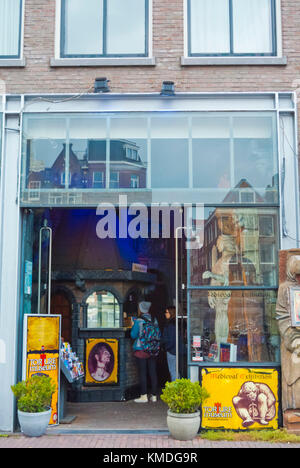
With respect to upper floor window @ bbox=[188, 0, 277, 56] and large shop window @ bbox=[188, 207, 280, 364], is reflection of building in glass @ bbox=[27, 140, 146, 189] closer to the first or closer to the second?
large shop window @ bbox=[188, 207, 280, 364]

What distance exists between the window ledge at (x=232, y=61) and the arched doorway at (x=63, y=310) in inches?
215

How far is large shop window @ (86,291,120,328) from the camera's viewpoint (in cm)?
1222

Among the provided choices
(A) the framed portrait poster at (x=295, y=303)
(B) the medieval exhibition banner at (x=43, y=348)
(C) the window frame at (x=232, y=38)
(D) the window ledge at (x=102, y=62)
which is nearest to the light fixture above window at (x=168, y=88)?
(D) the window ledge at (x=102, y=62)

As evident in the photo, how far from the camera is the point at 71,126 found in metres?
9.94

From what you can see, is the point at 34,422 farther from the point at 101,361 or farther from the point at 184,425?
the point at 101,361

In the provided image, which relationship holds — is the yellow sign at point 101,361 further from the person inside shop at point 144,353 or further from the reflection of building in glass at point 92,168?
the reflection of building in glass at point 92,168

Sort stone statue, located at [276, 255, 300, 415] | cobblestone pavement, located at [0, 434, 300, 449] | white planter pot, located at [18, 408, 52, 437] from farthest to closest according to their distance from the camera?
1. stone statue, located at [276, 255, 300, 415]
2. white planter pot, located at [18, 408, 52, 437]
3. cobblestone pavement, located at [0, 434, 300, 449]

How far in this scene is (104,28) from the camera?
10.3 meters

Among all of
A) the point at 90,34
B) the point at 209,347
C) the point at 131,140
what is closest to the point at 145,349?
the point at 209,347

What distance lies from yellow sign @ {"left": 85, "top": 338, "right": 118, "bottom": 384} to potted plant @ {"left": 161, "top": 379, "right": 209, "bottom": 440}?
354 cm

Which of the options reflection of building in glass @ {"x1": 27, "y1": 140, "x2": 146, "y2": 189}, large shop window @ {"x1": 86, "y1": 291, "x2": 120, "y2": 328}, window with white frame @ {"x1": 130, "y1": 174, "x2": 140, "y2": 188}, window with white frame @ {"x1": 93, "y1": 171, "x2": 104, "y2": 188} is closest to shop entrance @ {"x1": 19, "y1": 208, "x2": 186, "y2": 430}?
large shop window @ {"x1": 86, "y1": 291, "x2": 120, "y2": 328}

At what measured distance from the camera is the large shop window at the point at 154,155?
972 centimetres

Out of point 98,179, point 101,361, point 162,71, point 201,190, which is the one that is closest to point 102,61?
point 162,71

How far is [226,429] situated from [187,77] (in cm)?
571
